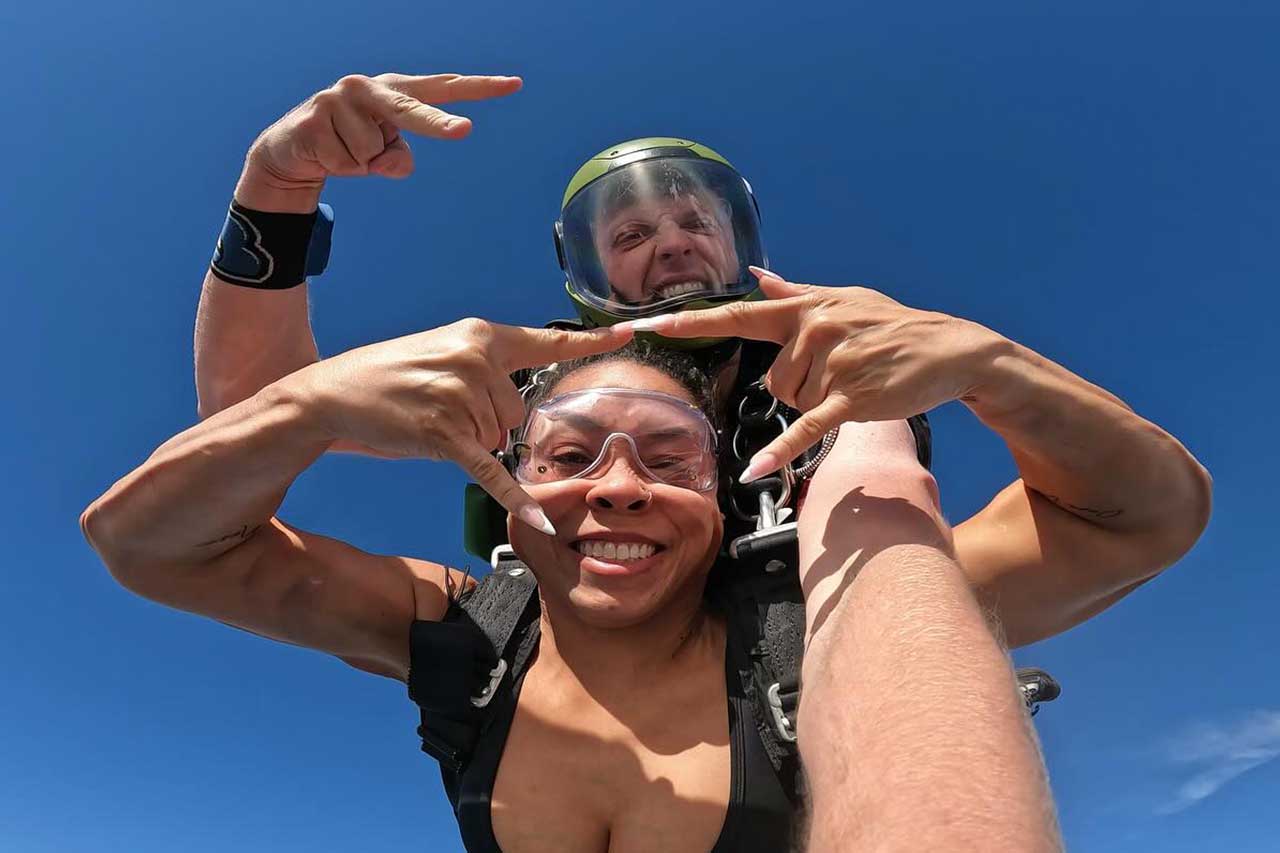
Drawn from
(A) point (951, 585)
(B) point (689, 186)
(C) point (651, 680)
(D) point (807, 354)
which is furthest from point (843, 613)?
(B) point (689, 186)

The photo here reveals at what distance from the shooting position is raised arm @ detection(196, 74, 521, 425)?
2.05 metres

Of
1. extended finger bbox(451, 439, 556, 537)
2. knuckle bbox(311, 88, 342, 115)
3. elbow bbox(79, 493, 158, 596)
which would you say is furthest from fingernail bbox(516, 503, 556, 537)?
knuckle bbox(311, 88, 342, 115)

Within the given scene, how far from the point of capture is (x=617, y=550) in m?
2.12

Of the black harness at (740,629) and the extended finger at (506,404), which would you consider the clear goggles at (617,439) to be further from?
the extended finger at (506,404)

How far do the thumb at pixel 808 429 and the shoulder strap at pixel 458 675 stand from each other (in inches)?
40.1

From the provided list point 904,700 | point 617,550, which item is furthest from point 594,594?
point 904,700

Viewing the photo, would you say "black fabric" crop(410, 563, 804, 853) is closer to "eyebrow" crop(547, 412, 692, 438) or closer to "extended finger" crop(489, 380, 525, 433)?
"eyebrow" crop(547, 412, 692, 438)

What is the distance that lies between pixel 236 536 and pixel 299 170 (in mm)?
1188

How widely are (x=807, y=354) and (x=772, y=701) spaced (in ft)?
2.91

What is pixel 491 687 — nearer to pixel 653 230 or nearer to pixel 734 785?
pixel 734 785

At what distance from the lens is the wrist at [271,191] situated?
2461mm

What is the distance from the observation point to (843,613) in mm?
1358

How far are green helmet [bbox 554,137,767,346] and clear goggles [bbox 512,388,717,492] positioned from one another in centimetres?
58

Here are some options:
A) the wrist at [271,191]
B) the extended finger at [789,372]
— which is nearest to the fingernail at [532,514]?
the extended finger at [789,372]
